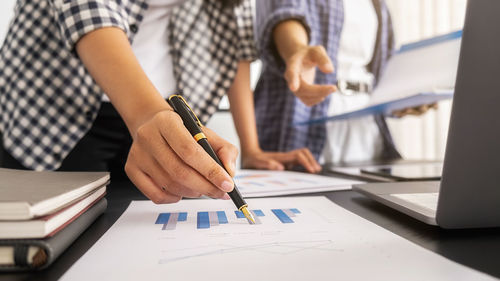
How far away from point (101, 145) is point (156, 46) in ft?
0.81

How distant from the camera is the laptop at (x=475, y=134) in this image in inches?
8.8

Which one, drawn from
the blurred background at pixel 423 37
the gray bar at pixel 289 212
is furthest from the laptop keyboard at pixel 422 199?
the blurred background at pixel 423 37

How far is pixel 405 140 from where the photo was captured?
219 centimetres

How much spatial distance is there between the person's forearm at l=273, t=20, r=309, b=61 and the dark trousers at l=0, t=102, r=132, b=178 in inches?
16.5

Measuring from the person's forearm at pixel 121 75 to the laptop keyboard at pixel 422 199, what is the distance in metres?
0.28

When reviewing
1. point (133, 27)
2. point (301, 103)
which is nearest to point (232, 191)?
point (133, 27)

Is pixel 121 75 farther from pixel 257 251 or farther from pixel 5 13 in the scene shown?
pixel 5 13

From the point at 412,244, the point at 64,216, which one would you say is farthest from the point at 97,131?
the point at 412,244

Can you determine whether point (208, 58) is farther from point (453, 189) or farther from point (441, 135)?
point (441, 135)

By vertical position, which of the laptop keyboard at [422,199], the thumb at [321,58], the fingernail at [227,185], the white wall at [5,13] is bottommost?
the laptop keyboard at [422,199]

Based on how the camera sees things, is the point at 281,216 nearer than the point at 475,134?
No

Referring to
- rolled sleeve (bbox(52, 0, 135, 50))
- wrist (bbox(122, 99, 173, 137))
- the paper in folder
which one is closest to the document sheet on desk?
wrist (bbox(122, 99, 173, 137))

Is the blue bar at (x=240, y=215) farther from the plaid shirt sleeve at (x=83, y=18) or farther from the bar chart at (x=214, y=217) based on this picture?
the plaid shirt sleeve at (x=83, y=18)

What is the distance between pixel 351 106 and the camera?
3.74 ft
